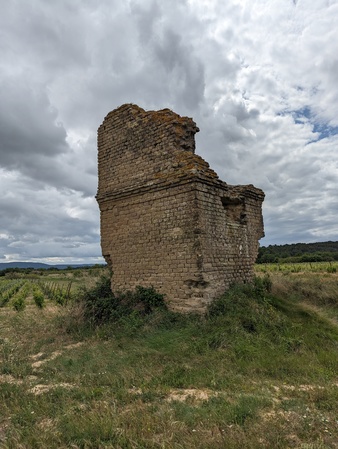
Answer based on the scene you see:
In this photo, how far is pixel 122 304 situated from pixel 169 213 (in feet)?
8.71

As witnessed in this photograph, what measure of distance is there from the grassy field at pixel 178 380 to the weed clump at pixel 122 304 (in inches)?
11.5

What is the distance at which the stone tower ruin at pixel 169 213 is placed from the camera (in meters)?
7.36

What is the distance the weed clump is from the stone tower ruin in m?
0.27

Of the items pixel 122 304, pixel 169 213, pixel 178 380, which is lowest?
pixel 178 380

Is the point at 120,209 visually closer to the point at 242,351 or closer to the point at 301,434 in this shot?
the point at 242,351

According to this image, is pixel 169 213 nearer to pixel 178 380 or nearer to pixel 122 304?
pixel 122 304

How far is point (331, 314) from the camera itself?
11102 mm

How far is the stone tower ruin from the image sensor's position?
290 inches

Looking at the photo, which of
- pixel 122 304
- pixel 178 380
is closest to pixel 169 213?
pixel 122 304

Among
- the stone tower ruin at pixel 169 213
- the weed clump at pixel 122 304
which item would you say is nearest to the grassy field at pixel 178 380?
the weed clump at pixel 122 304

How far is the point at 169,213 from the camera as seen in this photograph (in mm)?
7793

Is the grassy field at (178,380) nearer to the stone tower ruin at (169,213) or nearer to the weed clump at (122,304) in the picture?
the weed clump at (122,304)

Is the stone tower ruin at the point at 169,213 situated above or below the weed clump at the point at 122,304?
above

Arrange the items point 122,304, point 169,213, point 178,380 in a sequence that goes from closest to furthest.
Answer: point 178,380 < point 169,213 < point 122,304
